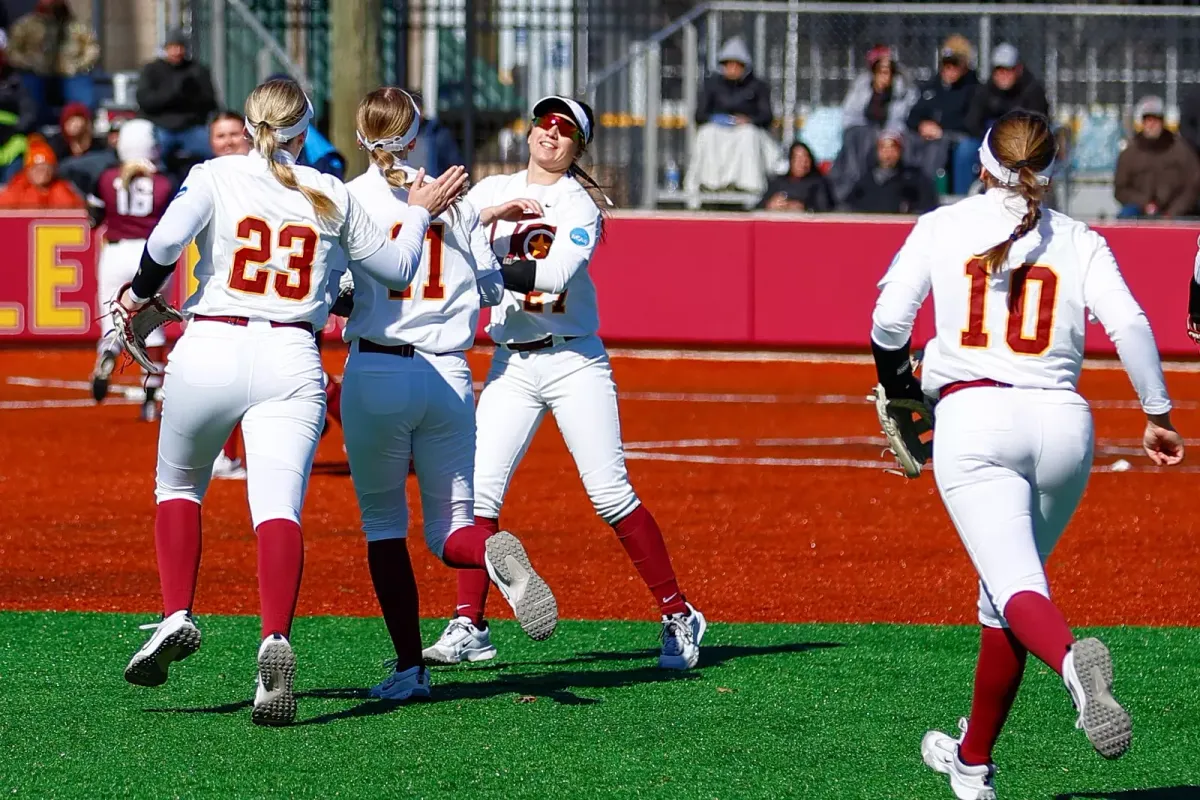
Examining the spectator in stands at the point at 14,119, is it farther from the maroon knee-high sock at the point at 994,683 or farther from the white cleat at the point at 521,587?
the maroon knee-high sock at the point at 994,683

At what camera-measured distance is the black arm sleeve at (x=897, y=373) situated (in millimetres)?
5047

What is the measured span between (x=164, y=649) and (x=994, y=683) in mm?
2442

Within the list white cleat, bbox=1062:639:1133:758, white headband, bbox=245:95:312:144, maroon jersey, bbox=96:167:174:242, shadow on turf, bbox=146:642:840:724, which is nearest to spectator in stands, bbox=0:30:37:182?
maroon jersey, bbox=96:167:174:242

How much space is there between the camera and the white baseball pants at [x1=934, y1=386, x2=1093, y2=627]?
4777mm

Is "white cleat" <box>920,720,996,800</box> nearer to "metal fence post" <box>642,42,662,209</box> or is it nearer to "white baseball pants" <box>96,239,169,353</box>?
"white baseball pants" <box>96,239,169,353</box>

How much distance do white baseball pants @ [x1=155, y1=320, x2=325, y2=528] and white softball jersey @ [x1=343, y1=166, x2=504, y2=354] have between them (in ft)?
1.13

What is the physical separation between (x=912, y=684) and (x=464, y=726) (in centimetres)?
175

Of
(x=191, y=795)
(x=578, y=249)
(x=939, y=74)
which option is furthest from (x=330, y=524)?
(x=939, y=74)

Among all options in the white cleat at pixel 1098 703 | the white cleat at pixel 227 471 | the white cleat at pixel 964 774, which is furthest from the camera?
the white cleat at pixel 227 471

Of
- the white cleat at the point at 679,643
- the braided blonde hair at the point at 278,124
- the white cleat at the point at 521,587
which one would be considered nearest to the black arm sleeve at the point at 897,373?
the white cleat at the point at 521,587

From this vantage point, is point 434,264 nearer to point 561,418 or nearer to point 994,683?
point 561,418

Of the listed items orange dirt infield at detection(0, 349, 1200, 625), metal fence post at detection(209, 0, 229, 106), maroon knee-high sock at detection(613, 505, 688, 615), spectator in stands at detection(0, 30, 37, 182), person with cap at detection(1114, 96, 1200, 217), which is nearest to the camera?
maroon knee-high sock at detection(613, 505, 688, 615)

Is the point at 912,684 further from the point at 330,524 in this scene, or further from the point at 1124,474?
the point at 1124,474

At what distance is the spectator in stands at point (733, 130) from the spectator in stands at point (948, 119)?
1485mm
